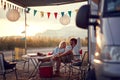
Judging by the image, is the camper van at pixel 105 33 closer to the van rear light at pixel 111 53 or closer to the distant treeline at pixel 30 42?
the van rear light at pixel 111 53

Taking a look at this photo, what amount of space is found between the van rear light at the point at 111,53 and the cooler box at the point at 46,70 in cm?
591

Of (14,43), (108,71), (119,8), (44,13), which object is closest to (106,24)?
(119,8)

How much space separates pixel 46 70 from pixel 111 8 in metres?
6.07

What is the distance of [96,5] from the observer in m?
5.56

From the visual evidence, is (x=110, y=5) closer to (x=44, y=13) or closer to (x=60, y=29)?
(x=44, y=13)

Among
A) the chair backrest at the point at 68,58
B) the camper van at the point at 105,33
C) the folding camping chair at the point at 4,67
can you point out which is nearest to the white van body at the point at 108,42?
the camper van at the point at 105,33

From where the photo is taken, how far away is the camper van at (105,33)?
4.60m

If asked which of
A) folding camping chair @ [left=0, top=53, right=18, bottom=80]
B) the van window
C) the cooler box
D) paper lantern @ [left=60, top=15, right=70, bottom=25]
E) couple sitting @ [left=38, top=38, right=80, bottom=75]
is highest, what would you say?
paper lantern @ [left=60, top=15, right=70, bottom=25]

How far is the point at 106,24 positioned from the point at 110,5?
38 centimetres

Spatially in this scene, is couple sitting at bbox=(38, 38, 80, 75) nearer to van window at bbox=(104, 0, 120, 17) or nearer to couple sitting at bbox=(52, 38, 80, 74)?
couple sitting at bbox=(52, 38, 80, 74)

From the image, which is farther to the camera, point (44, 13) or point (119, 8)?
point (44, 13)

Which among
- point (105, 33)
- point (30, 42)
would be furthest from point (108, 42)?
point (30, 42)

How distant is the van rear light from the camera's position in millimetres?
4578

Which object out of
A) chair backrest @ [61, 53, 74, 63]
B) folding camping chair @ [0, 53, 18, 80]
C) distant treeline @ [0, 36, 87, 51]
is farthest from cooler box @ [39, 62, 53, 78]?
distant treeline @ [0, 36, 87, 51]
